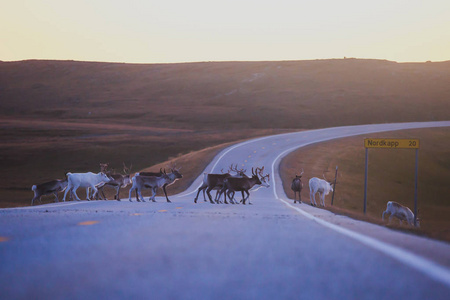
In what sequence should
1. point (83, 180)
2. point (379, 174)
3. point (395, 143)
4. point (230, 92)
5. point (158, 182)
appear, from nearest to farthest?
point (395, 143)
point (158, 182)
point (83, 180)
point (379, 174)
point (230, 92)

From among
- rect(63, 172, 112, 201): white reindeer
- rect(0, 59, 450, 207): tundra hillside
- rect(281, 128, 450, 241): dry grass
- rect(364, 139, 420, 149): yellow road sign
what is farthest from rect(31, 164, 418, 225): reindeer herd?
rect(0, 59, 450, 207): tundra hillside

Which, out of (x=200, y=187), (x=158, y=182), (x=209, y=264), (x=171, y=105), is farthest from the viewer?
(x=171, y=105)

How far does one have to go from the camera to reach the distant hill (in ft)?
372

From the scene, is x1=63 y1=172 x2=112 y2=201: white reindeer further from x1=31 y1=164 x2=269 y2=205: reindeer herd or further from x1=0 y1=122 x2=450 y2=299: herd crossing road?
x1=0 y1=122 x2=450 y2=299: herd crossing road

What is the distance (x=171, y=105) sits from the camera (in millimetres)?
134500

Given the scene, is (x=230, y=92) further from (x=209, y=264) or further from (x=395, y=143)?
(x=209, y=264)

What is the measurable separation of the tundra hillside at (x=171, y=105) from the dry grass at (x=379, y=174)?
1726 centimetres

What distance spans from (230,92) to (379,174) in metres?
96.0

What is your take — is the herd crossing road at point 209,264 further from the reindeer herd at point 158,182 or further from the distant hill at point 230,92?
the distant hill at point 230,92

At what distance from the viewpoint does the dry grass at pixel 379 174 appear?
40.6 meters

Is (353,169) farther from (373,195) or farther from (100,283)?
(100,283)

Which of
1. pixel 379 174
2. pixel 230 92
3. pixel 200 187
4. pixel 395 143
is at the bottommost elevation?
pixel 379 174

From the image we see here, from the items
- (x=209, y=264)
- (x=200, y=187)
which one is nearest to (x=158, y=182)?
(x=200, y=187)

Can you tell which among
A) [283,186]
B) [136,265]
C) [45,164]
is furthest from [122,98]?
[136,265]
